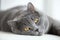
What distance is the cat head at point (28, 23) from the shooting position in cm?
120

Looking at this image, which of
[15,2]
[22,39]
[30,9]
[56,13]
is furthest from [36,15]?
[15,2]

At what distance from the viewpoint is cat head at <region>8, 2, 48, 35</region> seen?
47.2 inches

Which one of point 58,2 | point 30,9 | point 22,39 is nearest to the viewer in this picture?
point 22,39

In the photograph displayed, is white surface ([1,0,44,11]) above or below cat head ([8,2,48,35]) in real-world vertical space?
above

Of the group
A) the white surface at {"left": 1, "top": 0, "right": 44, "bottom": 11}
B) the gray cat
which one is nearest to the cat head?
the gray cat

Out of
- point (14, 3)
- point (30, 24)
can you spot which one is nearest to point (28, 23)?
point (30, 24)

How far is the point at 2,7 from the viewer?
1977 millimetres

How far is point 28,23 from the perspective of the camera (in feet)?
3.96

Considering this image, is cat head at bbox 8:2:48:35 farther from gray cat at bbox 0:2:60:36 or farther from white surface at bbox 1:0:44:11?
white surface at bbox 1:0:44:11

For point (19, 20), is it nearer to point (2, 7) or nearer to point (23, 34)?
point (23, 34)

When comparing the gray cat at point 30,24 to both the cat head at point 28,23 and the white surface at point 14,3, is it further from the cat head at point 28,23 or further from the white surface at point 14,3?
the white surface at point 14,3

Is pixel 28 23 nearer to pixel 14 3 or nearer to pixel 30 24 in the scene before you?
pixel 30 24

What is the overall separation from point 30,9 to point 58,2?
631 mm

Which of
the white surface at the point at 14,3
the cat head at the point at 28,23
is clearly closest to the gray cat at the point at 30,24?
the cat head at the point at 28,23
